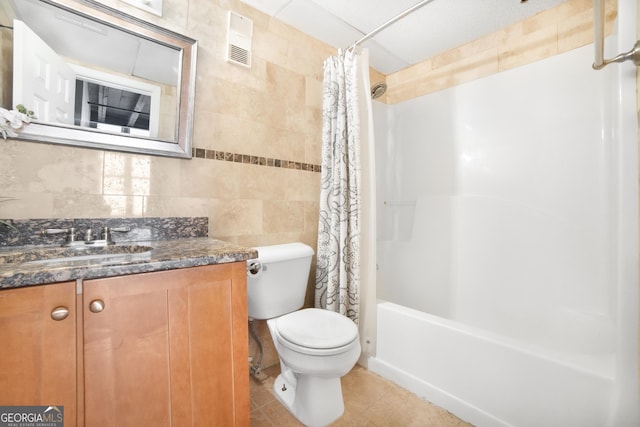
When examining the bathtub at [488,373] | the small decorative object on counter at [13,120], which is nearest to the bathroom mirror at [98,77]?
the small decorative object on counter at [13,120]

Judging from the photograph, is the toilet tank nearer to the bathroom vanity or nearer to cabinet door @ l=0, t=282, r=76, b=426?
the bathroom vanity

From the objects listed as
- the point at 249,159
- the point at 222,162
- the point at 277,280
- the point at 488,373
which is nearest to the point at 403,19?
the point at 249,159

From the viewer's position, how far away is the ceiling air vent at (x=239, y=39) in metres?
1.45

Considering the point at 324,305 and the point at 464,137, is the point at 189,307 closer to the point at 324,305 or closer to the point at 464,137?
the point at 324,305

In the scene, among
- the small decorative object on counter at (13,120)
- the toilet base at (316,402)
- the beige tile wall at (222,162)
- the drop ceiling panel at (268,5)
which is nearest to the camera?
the small decorative object on counter at (13,120)

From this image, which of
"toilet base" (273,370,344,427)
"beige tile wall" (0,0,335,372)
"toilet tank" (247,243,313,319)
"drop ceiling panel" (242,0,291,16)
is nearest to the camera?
"beige tile wall" (0,0,335,372)

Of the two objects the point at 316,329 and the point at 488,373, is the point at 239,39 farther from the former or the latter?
the point at 488,373

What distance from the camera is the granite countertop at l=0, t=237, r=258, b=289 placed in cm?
61

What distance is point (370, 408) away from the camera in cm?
134

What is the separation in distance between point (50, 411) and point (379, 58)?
249cm

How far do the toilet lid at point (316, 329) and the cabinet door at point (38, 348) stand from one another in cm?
71

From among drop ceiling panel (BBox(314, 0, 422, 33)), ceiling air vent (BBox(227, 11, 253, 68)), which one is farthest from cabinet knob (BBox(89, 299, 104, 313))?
drop ceiling panel (BBox(314, 0, 422, 33))

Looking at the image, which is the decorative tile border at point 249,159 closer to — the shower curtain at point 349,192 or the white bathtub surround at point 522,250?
the shower curtain at point 349,192

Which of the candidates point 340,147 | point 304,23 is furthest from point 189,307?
point 304,23
